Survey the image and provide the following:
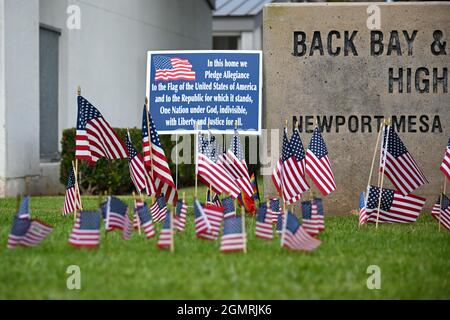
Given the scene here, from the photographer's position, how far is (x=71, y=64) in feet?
72.3

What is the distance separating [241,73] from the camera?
1678cm

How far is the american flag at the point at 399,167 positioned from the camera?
13570 mm

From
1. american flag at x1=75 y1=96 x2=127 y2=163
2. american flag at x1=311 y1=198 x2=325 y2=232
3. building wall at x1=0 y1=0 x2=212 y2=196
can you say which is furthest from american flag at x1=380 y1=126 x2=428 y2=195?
building wall at x1=0 y1=0 x2=212 y2=196

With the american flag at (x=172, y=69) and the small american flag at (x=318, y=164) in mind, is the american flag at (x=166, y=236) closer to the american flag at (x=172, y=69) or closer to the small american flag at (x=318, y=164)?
the small american flag at (x=318, y=164)

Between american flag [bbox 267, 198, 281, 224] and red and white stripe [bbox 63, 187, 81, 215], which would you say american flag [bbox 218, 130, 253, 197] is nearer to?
american flag [bbox 267, 198, 281, 224]

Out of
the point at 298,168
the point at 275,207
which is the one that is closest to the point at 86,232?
the point at 298,168

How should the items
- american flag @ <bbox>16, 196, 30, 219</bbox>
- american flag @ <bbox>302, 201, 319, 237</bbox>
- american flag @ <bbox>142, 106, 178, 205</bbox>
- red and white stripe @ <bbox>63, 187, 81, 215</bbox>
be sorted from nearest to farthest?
american flag @ <bbox>16, 196, 30, 219</bbox>, american flag @ <bbox>302, 201, 319, 237</bbox>, american flag @ <bbox>142, 106, 178, 205</bbox>, red and white stripe @ <bbox>63, 187, 81, 215</bbox>

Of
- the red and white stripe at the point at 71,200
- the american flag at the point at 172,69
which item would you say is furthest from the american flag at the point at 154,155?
the american flag at the point at 172,69

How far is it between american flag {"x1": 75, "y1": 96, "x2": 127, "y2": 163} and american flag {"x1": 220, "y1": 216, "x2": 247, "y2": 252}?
3657 mm

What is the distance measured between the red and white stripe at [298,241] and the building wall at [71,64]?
9.59 metres

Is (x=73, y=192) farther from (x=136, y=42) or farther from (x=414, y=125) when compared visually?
(x=136, y=42)

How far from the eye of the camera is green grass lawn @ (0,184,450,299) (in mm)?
8562

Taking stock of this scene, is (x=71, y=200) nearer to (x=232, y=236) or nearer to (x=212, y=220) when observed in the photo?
(x=212, y=220)
